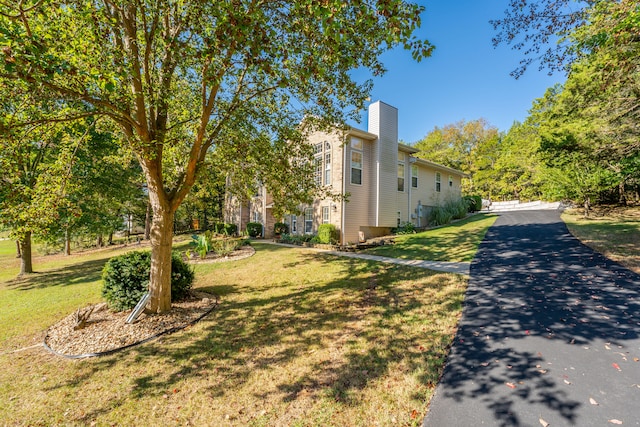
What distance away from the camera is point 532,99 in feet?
102

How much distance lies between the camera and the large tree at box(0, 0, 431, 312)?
353cm

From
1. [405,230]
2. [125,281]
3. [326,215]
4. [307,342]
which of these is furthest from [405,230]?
[125,281]

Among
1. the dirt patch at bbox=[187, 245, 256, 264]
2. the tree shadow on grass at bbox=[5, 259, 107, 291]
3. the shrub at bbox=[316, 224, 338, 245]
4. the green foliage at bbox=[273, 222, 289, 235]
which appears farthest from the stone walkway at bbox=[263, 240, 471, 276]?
the tree shadow on grass at bbox=[5, 259, 107, 291]

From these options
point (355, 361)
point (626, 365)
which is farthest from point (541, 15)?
point (355, 361)

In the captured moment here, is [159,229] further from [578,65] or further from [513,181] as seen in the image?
[513,181]

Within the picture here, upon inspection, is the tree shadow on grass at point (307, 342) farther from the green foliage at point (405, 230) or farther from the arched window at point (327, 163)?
the green foliage at point (405, 230)

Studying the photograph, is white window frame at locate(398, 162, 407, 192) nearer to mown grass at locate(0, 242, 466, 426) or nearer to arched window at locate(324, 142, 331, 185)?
arched window at locate(324, 142, 331, 185)

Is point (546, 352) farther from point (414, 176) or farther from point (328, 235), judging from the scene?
point (414, 176)

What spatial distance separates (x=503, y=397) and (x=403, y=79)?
506 inches

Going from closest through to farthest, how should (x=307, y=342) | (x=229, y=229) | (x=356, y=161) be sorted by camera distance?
(x=307, y=342) → (x=356, y=161) → (x=229, y=229)

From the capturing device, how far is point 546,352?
3754 millimetres

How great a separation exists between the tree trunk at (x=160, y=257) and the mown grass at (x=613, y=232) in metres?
11.3

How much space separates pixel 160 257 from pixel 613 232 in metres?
15.9

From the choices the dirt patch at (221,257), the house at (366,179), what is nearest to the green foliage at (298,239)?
the house at (366,179)
